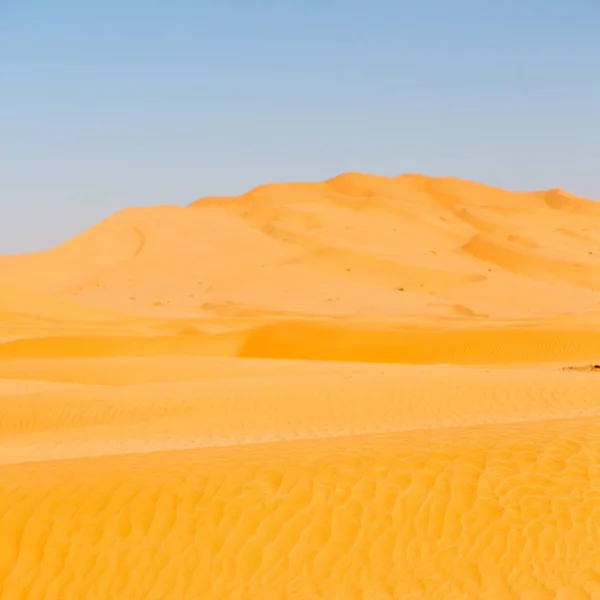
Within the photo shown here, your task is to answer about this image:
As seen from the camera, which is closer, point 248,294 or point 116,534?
point 116,534

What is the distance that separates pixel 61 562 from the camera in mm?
5676

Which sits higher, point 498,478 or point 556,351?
point 498,478

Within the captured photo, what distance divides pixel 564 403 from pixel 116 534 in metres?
9.25

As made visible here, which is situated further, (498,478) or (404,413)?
(404,413)

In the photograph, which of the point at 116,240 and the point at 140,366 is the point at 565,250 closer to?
the point at 116,240

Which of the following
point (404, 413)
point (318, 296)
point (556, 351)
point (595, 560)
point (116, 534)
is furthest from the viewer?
point (318, 296)

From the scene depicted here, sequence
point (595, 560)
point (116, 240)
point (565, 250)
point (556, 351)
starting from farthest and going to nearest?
point (116, 240)
point (565, 250)
point (556, 351)
point (595, 560)

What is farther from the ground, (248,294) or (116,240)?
(116,240)

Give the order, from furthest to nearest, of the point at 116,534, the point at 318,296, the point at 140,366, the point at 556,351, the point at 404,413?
the point at 318,296, the point at 556,351, the point at 140,366, the point at 404,413, the point at 116,534

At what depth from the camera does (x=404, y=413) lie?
536 inches

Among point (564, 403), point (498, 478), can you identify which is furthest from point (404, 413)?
point (498, 478)

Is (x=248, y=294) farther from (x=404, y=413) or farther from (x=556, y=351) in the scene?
(x=404, y=413)

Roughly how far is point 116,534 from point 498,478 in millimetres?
2503

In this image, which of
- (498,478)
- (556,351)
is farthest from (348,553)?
(556,351)
